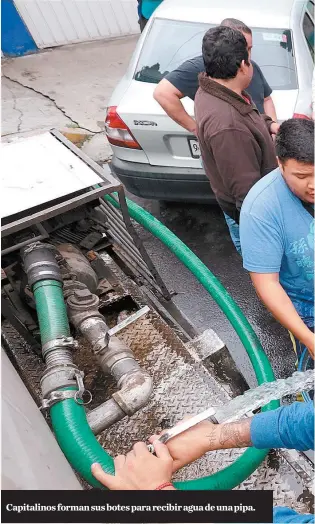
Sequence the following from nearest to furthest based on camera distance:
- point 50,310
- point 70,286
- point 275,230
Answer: point 275,230
point 50,310
point 70,286

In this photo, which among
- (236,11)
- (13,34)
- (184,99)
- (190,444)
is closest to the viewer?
→ (190,444)

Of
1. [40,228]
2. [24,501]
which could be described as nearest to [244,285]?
[40,228]

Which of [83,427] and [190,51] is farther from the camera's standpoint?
[190,51]

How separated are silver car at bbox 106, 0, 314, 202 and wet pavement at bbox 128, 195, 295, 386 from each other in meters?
0.43

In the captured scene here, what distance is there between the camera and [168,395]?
2.86 m

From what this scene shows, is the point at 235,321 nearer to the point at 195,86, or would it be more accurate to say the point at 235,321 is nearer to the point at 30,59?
the point at 195,86

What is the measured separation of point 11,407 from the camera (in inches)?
76.4

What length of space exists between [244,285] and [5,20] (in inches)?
263

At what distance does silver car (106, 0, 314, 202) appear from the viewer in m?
3.81

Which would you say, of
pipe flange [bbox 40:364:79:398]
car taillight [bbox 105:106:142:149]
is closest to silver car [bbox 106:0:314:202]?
car taillight [bbox 105:106:142:149]

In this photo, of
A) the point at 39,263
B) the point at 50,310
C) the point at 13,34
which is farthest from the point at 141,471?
the point at 13,34

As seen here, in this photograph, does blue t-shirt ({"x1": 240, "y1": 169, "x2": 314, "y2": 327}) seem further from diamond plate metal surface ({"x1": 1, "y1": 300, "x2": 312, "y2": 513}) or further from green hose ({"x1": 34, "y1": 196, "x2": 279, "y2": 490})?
diamond plate metal surface ({"x1": 1, "y1": 300, "x2": 312, "y2": 513})

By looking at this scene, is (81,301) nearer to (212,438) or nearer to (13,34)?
(212,438)

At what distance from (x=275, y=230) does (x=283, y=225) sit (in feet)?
0.14
